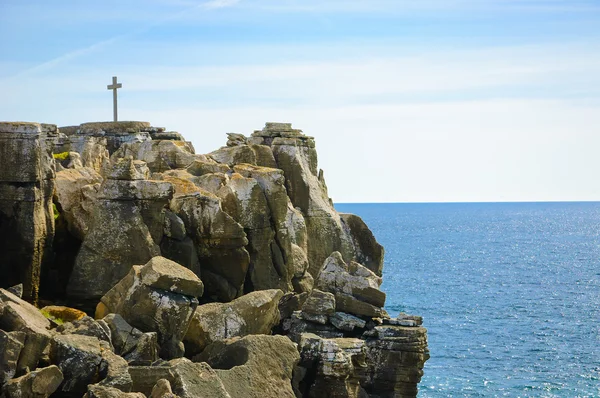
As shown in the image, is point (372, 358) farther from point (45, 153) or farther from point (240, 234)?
point (45, 153)

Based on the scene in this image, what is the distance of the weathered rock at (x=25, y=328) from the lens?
23.1 metres

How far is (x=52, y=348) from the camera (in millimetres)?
23781

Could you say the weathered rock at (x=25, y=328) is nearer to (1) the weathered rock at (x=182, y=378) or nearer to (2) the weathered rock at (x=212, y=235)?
(1) the weathered rock at (x=182, y=378)

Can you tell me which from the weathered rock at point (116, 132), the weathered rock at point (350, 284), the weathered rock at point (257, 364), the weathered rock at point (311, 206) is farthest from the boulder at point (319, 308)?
the weathered rock at point (116, 132)

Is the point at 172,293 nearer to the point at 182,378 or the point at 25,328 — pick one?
the point at 182,378

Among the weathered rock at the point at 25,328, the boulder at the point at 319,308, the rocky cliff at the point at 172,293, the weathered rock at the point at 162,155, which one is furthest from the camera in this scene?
the weathered rock at the point at 162,155

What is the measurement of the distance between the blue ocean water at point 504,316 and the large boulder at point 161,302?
2790 centimetres

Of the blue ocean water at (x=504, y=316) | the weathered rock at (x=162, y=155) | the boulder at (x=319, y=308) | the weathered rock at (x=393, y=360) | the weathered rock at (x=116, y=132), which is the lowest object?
the blue ocean water at (x=504, y=316)

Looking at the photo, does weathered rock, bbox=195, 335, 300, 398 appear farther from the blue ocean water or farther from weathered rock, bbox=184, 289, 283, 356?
the blue ocean water

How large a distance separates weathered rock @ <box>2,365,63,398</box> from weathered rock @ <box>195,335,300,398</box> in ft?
14.6

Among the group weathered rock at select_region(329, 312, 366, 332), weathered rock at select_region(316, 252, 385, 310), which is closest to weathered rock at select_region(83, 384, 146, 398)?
weathered rock at select_region(329, 312, 366, 332)

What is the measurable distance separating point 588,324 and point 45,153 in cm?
6080

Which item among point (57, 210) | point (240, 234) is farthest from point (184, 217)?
point (57, 210)

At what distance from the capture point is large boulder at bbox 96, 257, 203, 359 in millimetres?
27078
